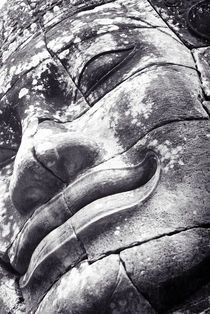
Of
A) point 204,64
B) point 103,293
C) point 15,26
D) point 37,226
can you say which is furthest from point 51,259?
point 15,26

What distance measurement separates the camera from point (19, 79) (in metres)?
2.09

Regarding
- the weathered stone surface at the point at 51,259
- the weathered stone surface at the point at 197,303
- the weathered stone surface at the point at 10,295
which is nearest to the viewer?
the weathered stone surface at the point at 197,303

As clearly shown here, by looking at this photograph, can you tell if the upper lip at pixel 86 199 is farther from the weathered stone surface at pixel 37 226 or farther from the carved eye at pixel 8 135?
the carved eye at pixel 8 135

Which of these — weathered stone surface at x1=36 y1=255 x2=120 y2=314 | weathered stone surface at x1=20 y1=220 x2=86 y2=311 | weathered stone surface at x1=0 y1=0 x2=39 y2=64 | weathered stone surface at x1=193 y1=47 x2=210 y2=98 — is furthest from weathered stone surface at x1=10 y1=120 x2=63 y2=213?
weathered stone surface at x1=0 y1=0 x2=39 y2=64

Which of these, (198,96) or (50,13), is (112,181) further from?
(50,13)

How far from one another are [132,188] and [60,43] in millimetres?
938

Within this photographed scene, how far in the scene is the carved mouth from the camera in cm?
146

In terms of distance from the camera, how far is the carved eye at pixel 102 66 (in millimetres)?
1841

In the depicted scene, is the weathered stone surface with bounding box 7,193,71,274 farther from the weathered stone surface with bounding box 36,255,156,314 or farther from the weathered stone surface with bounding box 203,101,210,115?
the weathered stone surface with bounding box 203,101,210,115

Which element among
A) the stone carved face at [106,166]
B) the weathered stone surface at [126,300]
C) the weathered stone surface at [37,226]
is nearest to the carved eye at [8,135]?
the stone carved face at [106,166]

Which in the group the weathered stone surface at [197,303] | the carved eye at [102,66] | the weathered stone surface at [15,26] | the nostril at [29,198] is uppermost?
the weathered stone surface at [15,26]

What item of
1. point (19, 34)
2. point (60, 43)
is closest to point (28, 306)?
point (60, 43)

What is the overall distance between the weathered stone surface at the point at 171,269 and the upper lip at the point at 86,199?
199 millimetres

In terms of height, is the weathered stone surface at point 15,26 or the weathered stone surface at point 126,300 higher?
the weathered stone surface at point 15,26
